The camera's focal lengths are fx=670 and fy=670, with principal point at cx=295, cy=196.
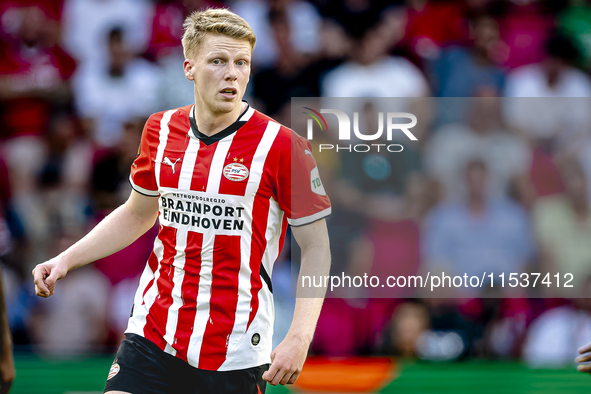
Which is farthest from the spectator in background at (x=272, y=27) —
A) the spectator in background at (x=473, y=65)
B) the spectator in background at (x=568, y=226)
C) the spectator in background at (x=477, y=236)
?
the spectator in background at (x=568, y=226)

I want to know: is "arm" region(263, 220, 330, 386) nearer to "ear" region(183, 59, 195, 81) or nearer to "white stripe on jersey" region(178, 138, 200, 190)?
"white stripe on jersey" region(178, 138, 200, 190)

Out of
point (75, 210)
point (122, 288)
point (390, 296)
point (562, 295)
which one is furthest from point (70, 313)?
point (562, 295)

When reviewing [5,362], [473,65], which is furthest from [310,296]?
[473,65]

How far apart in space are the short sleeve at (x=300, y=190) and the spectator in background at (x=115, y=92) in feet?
14.5

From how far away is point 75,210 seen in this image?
22.1ft

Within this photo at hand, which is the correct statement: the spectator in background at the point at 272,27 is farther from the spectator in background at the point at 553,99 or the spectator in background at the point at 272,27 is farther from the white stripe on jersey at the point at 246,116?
the white stripe on jersey at the point at 246,116

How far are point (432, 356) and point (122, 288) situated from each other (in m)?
2.97

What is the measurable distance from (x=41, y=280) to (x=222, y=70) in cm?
115

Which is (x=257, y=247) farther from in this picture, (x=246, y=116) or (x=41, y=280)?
(x=41, y=280)

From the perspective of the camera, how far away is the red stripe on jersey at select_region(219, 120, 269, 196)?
2848mm

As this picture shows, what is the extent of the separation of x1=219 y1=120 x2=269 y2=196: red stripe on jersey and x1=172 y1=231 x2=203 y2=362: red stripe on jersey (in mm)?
240

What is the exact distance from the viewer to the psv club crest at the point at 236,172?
2855 millimetres

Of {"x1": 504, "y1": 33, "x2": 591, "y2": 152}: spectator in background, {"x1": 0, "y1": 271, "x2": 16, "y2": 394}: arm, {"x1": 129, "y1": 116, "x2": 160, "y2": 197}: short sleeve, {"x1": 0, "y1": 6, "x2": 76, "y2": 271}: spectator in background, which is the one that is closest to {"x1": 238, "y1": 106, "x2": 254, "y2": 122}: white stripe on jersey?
{"x1": 129, "y1": 116, "x2": 160, "y2": 197}: short sleeve

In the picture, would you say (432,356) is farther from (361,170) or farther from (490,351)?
(361,170)
